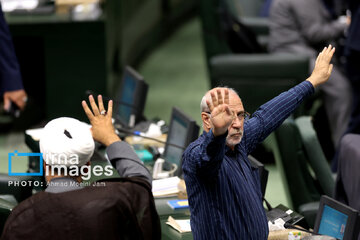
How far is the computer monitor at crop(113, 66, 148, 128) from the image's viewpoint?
18.4ft

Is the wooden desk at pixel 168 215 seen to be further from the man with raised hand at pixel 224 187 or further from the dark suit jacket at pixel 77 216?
the dark suit jacket at pixel 77 216

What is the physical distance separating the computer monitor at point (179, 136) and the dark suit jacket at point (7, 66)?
1127 millimetres

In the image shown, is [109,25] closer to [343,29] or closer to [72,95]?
[72,95]

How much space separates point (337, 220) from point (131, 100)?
240 centimetres

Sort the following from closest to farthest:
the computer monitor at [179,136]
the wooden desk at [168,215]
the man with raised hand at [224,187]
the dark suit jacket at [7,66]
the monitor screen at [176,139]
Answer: the man with raised hand at [224,187] → the wooden desk at [168,215] → the computer monitor at [179,136] → the monitor screen at [176,139] → the dark suit jacket at [7,66]

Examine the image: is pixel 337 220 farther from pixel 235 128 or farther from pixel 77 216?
pixel 77 216

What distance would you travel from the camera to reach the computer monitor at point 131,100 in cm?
559

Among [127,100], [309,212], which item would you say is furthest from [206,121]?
[127,100]

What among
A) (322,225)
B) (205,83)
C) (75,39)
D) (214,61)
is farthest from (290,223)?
(205,83)

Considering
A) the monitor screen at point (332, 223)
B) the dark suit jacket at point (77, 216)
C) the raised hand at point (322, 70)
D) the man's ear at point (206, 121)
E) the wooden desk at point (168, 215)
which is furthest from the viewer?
the wooden desk at point (168, 215)

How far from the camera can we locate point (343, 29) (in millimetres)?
7344

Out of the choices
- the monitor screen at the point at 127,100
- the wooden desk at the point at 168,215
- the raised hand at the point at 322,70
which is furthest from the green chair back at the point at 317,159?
the monitor screen at the point at 127,100

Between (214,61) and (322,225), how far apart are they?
3.37 meters

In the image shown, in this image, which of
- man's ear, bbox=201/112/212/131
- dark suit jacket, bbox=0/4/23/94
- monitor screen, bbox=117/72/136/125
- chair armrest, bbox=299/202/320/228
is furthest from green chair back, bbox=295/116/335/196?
dark suit jacket, bbox=0/4/23/94
